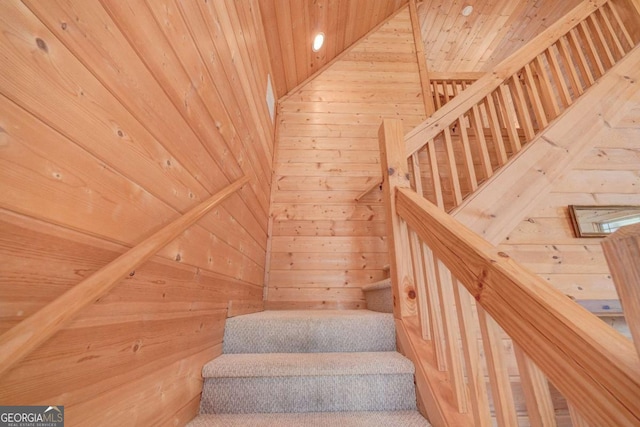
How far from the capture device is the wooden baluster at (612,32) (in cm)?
177

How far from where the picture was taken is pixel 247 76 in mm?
1707

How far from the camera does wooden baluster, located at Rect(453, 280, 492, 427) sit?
2.30 ft

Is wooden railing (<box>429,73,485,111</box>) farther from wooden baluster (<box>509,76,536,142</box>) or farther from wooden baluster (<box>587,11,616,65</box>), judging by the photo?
wooden baluster (<box>509,76,536,142</box>)

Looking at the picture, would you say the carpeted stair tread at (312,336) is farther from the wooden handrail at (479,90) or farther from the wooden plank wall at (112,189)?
the wooden handrail at (479,90)

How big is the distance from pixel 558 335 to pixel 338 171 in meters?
2.30

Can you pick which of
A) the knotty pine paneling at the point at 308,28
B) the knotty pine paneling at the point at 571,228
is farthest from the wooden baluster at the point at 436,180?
the knotty pine paneling at the point at 308,28

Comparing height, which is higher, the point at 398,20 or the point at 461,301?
the point at 398,20

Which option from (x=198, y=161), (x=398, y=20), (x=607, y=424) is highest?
(x=398, y=20)

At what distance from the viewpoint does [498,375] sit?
25.0 inches

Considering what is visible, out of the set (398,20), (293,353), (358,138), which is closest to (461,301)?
(293,353)

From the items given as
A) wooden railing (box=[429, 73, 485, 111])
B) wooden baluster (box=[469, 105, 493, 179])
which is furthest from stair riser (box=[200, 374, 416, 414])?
wooden railing (box=[429, 73, 485, 111])

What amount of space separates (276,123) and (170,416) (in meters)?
2.54

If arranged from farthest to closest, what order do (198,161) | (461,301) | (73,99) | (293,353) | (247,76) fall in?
(247,76) → (293,353) → (198,161) → (461,301) → (73,99)

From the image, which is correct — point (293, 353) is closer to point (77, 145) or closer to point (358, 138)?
point (77, 145)
